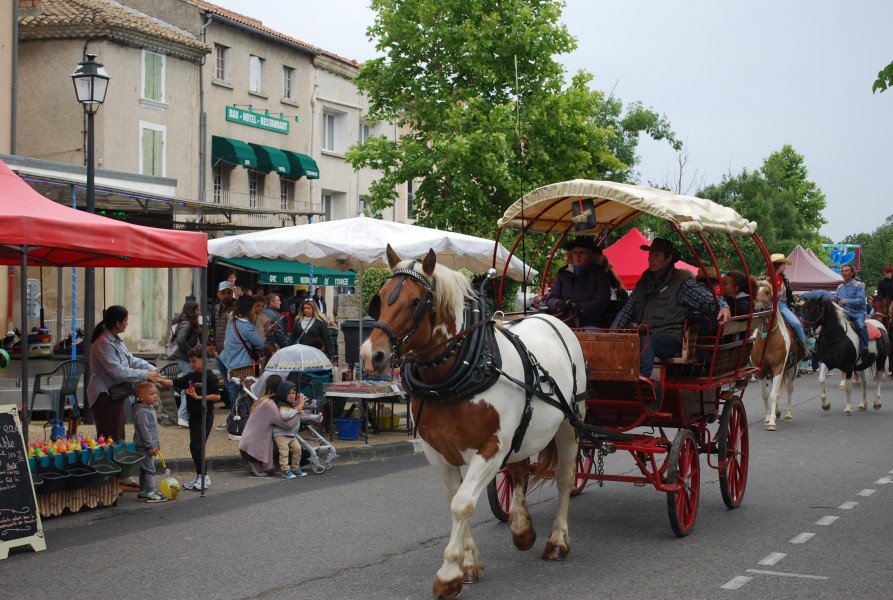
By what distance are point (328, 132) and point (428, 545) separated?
33.2m

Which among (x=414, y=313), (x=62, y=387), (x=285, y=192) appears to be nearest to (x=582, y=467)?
(x=414, y=313)

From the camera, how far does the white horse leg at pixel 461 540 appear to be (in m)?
5.68

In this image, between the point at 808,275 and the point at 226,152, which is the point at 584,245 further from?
the point at 226,152

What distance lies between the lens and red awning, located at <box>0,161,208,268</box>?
7504 millimetres

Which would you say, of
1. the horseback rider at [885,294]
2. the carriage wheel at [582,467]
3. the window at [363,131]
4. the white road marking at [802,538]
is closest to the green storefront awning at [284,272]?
the window at [363,131]

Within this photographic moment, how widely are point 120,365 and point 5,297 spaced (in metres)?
14.8

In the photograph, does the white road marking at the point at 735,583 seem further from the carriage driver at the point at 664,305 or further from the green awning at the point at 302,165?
the green awning at the point at 302,165

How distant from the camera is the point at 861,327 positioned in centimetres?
1769

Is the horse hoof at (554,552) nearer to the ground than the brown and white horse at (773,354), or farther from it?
nearer to the ground

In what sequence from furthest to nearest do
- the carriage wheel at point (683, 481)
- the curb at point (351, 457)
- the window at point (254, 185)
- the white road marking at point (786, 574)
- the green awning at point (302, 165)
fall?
the green awning at point (302, 165) < the window at point (254, 185) < the curb at point (351, 457) < the carriage wheel at point (683, 481) < the white road marking at point (786, 574)

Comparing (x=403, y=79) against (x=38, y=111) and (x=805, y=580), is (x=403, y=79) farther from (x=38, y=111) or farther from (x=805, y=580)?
(x=805, y=580)

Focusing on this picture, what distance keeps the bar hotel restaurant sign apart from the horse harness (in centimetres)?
2795

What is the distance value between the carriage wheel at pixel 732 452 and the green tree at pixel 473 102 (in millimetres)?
18868

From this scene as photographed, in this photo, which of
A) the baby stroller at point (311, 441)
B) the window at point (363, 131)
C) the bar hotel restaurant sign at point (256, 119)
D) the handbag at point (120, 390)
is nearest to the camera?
the handbag at point (120, 390)
